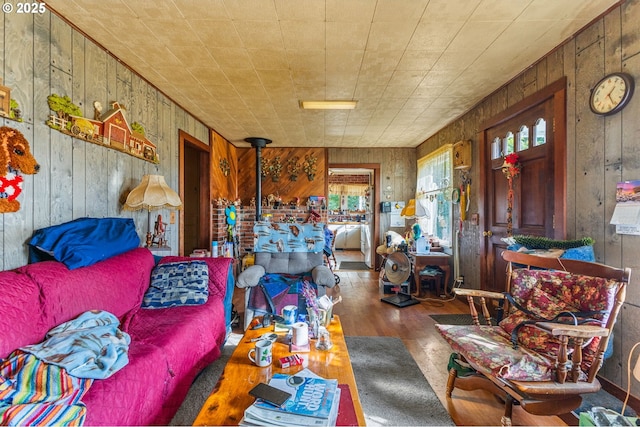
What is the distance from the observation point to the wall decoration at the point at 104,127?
1881mm

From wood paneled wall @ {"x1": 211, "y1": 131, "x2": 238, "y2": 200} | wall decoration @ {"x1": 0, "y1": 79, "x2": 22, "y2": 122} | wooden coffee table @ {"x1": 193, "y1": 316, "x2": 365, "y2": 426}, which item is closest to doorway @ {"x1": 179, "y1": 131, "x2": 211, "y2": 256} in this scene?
wood paneled wall @ {"x1": 211, "y1": 131, "x2": 238, "y2": 200}

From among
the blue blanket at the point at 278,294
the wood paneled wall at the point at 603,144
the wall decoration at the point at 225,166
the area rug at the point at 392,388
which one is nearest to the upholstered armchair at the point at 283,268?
the blue blanket at the point at 278,294

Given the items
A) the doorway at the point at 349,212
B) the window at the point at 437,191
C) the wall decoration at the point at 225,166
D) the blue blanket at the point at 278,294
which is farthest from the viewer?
the doorway at the point at 349,212

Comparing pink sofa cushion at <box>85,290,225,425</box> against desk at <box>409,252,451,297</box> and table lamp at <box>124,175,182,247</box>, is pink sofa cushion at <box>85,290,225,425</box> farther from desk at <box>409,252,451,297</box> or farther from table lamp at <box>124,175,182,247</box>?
desk at <box>409,252,451,297</box>

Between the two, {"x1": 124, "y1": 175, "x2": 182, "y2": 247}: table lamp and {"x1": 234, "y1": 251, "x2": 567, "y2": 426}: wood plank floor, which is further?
{"x1": 124, "y1": 175, "x2": 182, "y2": 247}: table lamp

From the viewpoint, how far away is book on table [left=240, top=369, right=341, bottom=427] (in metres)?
1.02

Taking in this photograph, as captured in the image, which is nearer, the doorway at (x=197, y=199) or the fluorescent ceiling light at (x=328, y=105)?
the fluorescent ceiling light at (x=328, y=105)

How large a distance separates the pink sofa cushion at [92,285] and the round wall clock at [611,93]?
3455mm

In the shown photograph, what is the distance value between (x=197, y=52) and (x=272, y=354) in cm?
233

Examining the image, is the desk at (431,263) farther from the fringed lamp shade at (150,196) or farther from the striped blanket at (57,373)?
the striped blanket at (57,373)

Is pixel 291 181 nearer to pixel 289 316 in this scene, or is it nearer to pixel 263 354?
pixel 289 316

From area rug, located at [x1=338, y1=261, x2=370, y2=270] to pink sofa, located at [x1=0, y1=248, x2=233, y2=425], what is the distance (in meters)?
4.07

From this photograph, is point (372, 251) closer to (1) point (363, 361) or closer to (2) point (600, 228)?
(1) point (363, 361)

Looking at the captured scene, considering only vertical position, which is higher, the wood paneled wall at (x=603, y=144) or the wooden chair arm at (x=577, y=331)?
the wood paneled wall at (x=603, y=144)
